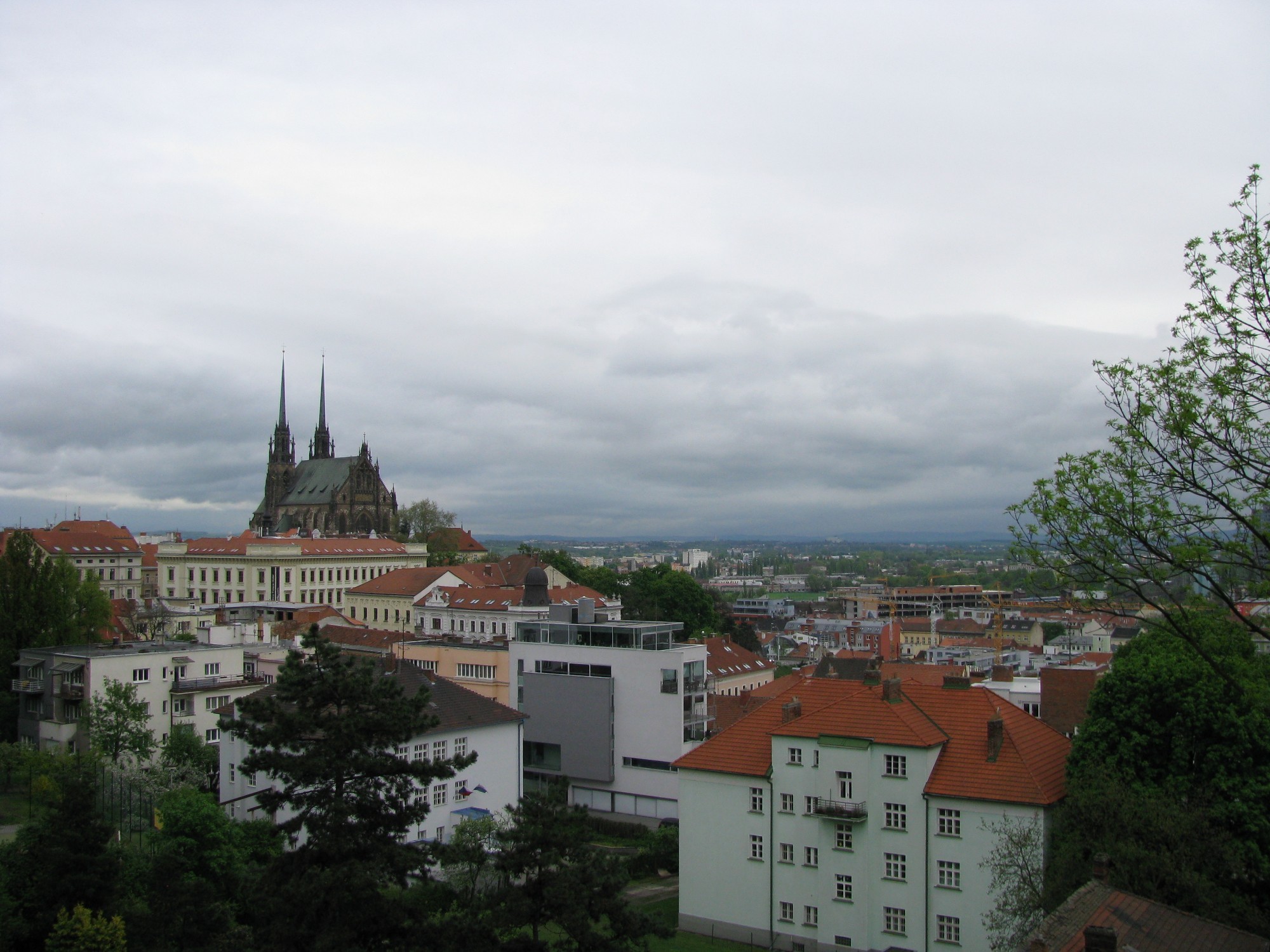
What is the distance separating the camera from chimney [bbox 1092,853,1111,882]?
22453 mm

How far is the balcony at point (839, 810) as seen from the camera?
3353 centimetres

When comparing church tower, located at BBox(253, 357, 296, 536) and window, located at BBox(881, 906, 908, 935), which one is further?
church tower, located at BBox(253, 357, 296, 536)

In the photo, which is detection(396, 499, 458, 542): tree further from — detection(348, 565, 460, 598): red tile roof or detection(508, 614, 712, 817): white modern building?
detection(508, 614, 712, 817): white modern building

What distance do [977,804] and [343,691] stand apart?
19927mm

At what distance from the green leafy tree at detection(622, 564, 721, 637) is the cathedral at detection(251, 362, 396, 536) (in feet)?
224

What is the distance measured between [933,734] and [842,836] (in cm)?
442

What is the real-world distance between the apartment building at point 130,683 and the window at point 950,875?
114 ft

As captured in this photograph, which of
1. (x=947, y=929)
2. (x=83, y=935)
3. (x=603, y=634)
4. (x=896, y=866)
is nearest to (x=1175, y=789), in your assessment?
(x=947, y=929)

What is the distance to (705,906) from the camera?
3622 centimetres

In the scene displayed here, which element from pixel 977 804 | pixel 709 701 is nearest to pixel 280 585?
pixel 709 701

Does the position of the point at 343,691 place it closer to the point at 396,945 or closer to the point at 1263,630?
the point at 396,945

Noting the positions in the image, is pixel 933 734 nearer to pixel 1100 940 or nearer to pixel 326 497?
pixel 1100 940

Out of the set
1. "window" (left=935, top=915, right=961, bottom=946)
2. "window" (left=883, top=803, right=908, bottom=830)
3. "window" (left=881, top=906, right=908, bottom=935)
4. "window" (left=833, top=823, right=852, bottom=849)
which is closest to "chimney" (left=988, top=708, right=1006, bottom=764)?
"window" (left=883, top=803, right=908, bottom=830)

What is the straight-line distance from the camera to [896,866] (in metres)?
33.0
